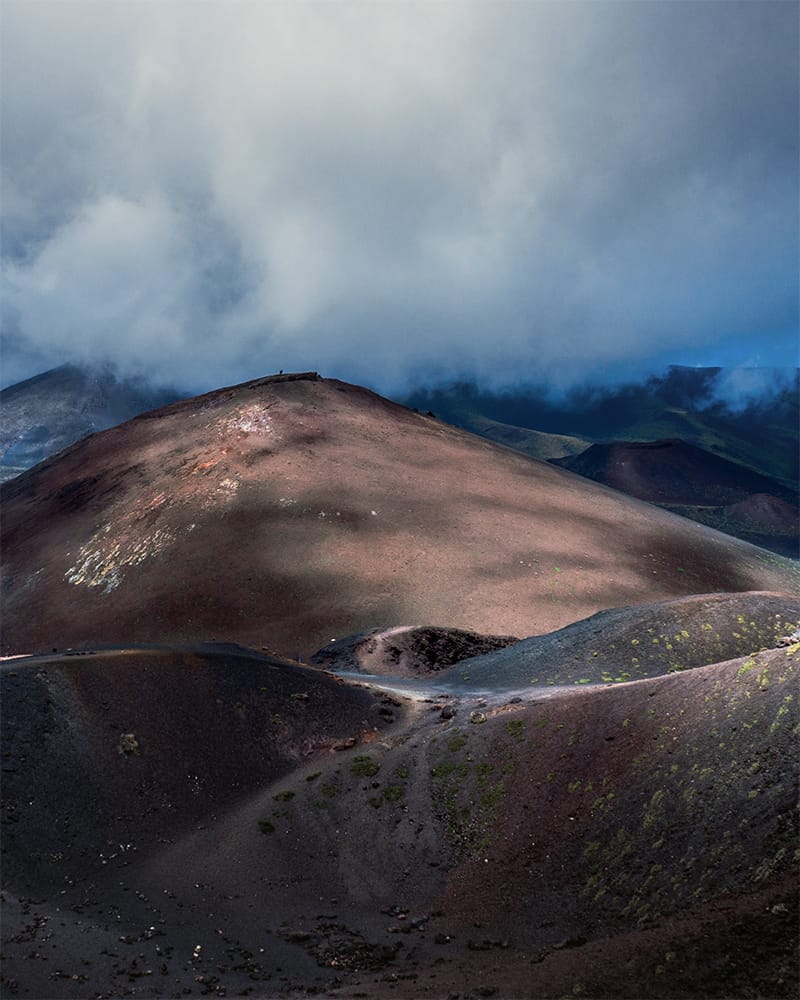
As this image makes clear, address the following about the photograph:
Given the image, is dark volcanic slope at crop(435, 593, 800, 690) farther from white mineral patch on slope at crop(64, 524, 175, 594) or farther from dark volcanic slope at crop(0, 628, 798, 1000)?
white mineral patch on slope at crop(64, 524, 175, 594)

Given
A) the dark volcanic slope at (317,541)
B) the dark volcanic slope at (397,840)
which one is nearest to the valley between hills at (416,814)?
the dark volcanic slope at (397,840)

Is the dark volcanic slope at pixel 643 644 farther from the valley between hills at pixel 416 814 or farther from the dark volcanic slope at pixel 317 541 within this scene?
the dark volcanic slope at pixel 317 541

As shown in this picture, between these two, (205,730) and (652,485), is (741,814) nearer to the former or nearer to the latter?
(205,730)

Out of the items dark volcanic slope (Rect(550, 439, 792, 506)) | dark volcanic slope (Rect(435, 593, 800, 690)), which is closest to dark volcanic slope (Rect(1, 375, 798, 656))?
dark volcanic slope (Rect(435, 593, 800, 690))

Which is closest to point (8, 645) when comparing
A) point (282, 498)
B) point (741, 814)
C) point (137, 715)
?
point (282, 498)

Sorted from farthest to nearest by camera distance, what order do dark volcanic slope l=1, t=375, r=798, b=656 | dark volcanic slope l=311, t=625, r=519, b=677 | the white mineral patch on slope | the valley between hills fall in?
the white mineral patch on slope, dark volcanic slope l=1, t=375, r=798, b=656, dark volcanic slope l=311, t=625, r=519, b=677, the valley between hills
